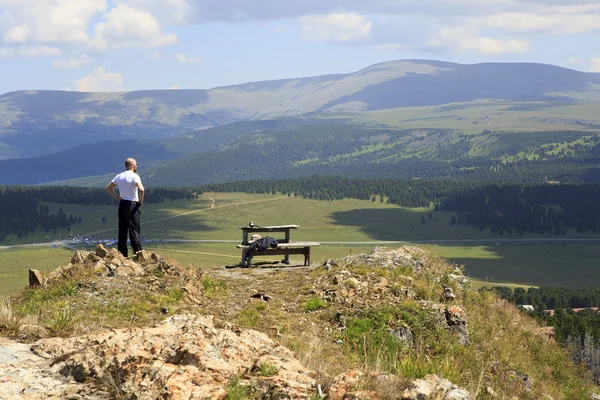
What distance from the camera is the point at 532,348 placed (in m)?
26.3

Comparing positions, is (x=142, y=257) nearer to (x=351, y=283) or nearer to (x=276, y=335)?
(x=351, y=283)

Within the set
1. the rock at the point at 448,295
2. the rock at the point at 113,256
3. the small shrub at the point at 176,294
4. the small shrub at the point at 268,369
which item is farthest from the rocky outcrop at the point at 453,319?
the rock at the point at 113,256

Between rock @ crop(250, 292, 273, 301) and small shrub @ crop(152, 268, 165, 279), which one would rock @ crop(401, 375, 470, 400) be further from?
small shrub @ crop(152, 268, 165, 279)

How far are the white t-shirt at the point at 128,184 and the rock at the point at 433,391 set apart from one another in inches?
633

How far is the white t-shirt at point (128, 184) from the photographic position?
83.0 feet

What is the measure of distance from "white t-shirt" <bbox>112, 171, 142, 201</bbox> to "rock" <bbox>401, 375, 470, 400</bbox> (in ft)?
52.8

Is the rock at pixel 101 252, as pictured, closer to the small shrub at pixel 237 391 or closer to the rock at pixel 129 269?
the rock at pixel 129 269

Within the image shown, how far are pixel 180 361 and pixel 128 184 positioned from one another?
44.8 feet

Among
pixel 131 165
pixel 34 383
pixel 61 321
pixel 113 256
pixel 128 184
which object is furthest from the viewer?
pixel 131 165

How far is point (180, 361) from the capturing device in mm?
12953

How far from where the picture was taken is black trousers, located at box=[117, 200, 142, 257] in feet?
84.0

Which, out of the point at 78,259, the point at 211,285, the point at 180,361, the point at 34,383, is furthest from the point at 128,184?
the point at 34,383

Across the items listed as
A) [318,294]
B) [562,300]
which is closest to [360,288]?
[318,294]

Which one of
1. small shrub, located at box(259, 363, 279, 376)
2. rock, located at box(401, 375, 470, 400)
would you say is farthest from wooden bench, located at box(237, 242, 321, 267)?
rock, located at box(401, 375, 470, 400)
